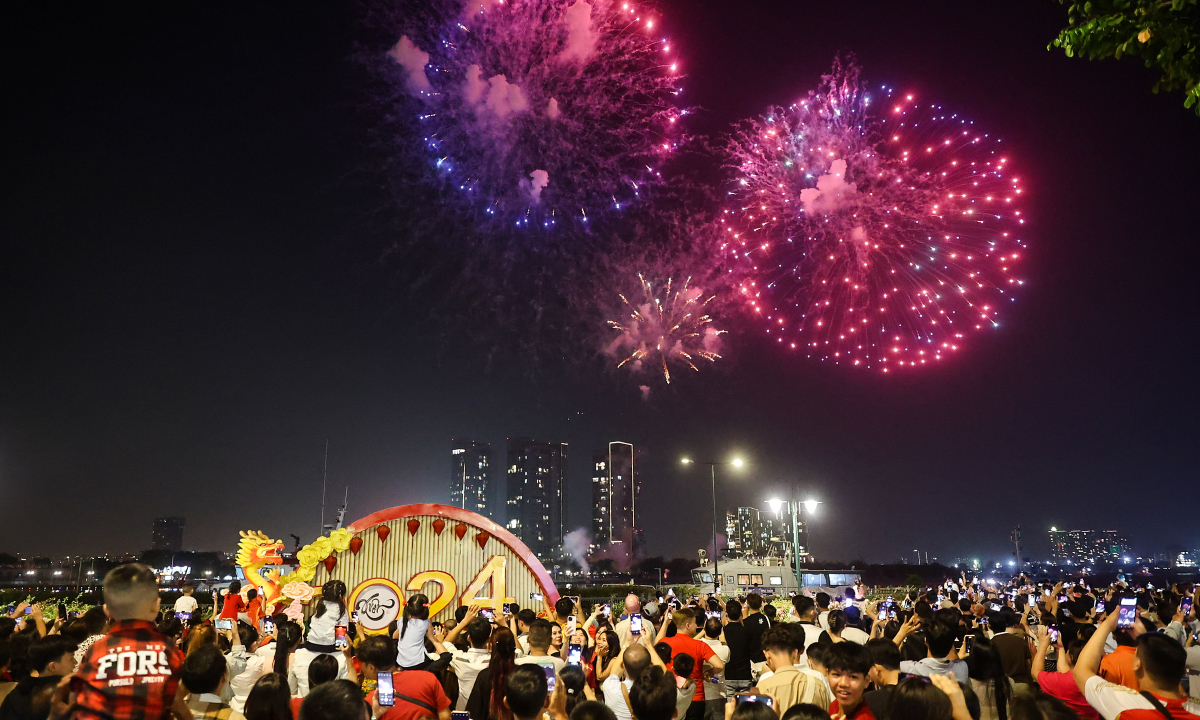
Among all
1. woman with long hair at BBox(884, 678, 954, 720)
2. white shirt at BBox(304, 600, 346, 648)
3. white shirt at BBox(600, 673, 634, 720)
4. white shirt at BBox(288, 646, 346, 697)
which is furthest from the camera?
white shirt at BBox(304, 600, 346, 648)

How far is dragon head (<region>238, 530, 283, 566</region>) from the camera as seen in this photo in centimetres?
1875

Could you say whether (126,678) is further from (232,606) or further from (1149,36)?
(232,606)

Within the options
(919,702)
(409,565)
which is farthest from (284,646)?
(409,565)

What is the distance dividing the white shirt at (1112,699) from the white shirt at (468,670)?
480cm

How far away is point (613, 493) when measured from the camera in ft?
578

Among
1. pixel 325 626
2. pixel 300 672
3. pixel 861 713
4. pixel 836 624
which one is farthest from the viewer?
pixel 836 624

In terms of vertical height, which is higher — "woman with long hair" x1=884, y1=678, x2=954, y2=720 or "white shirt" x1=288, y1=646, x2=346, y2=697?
"woman with long hair" x1=884, y1=678, x2=954, y2=720

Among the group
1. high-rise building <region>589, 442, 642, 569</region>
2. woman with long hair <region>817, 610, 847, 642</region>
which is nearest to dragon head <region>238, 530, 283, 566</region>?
woman with long hair <region>817, 610, 847, 642</region>

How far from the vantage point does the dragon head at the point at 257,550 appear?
18.8 metres

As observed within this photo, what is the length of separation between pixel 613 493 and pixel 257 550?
160 meters

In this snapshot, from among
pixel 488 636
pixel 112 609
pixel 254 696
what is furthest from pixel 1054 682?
pixel 112 609

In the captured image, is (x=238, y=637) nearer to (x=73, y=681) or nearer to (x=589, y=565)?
(x=73, y=681)

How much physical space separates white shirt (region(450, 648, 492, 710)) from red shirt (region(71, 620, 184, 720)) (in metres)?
2.97

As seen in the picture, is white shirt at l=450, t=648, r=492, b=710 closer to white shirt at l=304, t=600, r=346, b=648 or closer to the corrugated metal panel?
white shirt at l=304, t=600, r=346, b=648
